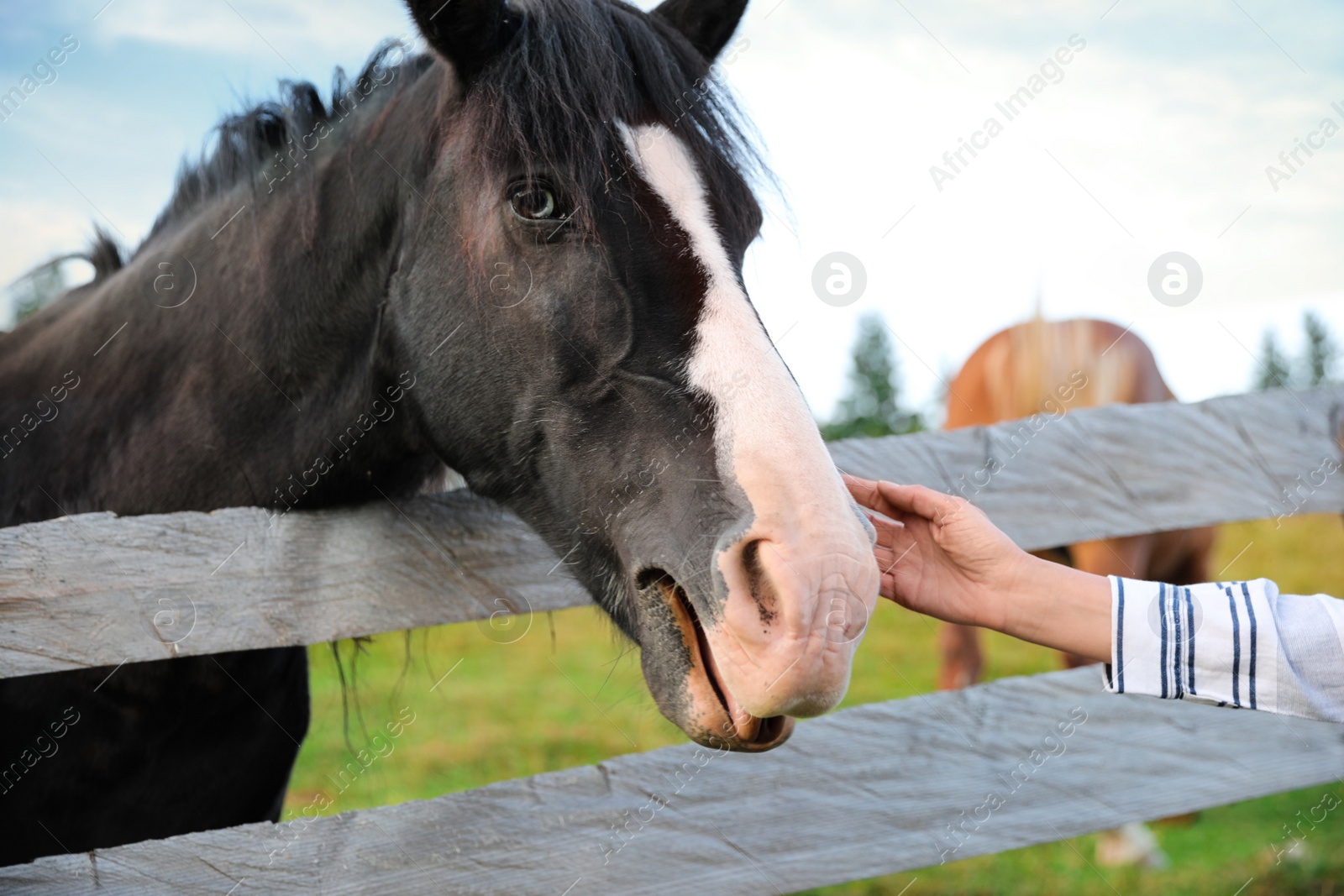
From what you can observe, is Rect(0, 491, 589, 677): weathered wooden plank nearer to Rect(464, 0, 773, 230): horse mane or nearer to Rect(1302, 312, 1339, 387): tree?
Rect(464, 0, 773, 230): horse mane

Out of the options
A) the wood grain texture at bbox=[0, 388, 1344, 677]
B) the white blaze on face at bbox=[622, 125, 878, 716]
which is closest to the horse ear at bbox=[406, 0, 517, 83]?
the white blaze on face at bbox=[622, 125, 878, 716]

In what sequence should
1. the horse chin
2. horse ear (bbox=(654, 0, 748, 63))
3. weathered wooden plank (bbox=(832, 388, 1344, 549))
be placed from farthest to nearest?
weathered wooden plank (bbox=(832, 388, 1344, 549)) → horse ear (bbox=(654, 0, 748, 63)) → the horse chin

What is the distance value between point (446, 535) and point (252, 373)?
0.58 metres

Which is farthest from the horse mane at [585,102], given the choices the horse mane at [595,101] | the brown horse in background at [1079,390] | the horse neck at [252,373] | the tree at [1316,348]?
the tree at [1316,348]

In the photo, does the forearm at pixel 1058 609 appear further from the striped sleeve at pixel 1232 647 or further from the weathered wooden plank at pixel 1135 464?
the weathered wooden plank at pixel 1135 464

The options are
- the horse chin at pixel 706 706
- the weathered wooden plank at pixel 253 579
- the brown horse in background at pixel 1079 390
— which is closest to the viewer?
the horse chin at pixel 706 706

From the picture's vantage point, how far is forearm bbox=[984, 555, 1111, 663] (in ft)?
5.90

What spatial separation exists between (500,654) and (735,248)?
7.47 metres

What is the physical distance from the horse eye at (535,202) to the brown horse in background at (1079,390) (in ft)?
14.3

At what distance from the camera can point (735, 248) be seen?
5.85ft

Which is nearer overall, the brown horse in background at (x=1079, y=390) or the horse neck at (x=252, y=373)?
the horse neck at (x=252, y=373)

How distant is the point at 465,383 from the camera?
70.7 inches

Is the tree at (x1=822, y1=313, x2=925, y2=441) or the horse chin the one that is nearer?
the horse chin

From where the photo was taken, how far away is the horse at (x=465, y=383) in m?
1.41
